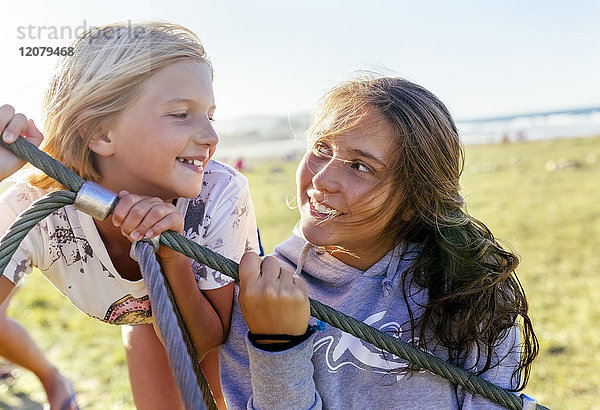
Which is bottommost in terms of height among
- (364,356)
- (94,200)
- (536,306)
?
(536,306)

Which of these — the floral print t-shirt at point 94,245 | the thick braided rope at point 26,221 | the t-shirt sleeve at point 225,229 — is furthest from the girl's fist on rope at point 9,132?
the t-shirt sleeve at point 225,229

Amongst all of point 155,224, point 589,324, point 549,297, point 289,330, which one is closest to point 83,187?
point 155,224

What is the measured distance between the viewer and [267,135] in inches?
1505

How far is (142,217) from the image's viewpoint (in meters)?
1.11

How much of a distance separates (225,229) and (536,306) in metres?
3.21

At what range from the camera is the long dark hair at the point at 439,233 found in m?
1.33

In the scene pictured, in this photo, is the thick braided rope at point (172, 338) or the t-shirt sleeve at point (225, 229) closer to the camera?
the thick braided rope at point (172, 338)

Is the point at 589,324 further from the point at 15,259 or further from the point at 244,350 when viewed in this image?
the point at 15,259

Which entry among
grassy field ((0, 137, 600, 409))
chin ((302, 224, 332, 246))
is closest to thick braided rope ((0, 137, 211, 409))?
chin ((302, 224, 332, 246))

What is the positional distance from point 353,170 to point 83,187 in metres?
0.57

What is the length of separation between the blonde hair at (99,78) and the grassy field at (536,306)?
2.14ft

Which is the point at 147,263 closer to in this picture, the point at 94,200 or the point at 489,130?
the point at 94,200

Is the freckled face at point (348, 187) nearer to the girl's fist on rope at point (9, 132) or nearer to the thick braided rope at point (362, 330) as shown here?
the thick braided rope at point (362, 330)

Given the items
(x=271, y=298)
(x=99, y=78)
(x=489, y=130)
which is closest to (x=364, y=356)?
(x=271, y=298)
